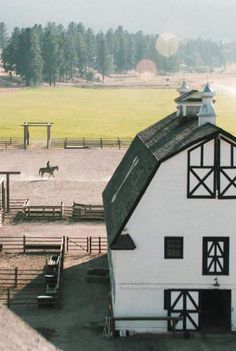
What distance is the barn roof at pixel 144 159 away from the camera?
22734mm

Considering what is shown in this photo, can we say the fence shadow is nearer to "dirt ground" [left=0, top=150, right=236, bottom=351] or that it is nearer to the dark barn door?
"dirt ground" [left=0, top=150, right=236, bottom=351]

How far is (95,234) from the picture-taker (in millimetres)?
36594

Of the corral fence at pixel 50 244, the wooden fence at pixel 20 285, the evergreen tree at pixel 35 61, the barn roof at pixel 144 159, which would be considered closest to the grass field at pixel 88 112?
the evergreen tree at pixel 35 61

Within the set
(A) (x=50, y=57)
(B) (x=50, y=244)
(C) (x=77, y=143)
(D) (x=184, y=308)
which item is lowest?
(B) (x=50, y=244)

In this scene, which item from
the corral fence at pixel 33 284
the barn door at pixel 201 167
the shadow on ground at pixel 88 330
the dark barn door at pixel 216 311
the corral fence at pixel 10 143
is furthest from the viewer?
the corral fence at pixel 10 143

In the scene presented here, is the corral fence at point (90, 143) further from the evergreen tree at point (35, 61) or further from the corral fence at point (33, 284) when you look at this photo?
the evergreen tree at point (35, 61)

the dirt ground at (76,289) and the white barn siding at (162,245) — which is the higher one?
the white barn siding at (162,245)

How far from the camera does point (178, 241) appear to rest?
22.8 m

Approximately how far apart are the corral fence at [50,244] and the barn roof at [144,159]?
10.2 feet

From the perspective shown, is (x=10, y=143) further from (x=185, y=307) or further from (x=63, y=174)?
(x=185, y=307)

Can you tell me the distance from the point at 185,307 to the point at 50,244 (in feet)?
40.7

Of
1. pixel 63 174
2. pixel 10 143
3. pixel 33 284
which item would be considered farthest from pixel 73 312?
pixel 10 143

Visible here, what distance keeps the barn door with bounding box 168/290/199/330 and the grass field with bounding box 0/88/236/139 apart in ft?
195

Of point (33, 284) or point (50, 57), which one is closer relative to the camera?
point (33, 284)
